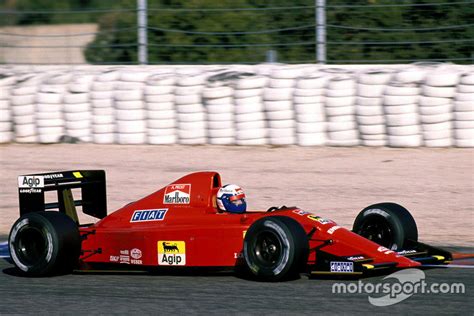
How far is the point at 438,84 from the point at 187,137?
3672 millimetres

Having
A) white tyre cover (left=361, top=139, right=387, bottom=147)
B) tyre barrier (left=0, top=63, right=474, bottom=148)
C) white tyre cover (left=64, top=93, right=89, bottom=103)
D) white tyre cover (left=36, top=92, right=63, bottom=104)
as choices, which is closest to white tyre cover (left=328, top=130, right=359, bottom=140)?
tyre barrier (left=0, top=63, right=474, bottom=148)

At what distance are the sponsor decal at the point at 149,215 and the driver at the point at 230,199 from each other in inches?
19.5

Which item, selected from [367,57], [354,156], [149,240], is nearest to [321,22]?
[367,57]

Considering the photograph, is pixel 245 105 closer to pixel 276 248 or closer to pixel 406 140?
pixel 406 140

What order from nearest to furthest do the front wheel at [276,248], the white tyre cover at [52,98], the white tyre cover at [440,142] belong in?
the front wheel at [276,248] → the white tyre cover at [440,142] → the white tyre cover at [52,98]

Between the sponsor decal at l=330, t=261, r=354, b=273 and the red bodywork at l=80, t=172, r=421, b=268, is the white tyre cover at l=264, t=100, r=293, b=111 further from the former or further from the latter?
the sponsor decal at l=330, t=261, r=354, b=273

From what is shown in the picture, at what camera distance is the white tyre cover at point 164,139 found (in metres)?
13.9

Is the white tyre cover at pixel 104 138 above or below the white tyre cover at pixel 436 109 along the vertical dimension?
below

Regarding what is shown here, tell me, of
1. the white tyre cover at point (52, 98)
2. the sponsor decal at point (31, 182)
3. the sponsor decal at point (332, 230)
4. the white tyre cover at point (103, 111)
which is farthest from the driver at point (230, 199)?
the white tyre cover at point (52, 98)

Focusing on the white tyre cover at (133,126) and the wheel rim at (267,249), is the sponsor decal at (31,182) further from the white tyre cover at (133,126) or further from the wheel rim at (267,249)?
the white tyre cover at (133,126)

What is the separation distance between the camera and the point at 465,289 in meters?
6.88

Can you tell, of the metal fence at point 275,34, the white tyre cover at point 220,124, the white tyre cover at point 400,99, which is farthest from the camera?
the metal fence at point 275,34

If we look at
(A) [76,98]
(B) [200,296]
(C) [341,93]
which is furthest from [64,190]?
(A) [76,98]

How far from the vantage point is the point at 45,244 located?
26.0ft
